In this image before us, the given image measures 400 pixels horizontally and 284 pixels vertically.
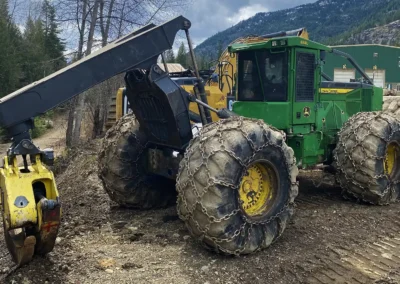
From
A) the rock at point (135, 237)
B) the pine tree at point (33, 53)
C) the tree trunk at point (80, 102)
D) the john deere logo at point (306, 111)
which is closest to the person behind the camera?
the rock at point (135, 237)

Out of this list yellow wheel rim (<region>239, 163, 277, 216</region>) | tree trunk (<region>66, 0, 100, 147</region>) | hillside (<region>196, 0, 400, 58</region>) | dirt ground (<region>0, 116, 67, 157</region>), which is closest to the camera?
yellow wheel rim (<region>239, 163, 277, 216</region>)

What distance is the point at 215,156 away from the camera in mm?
4688

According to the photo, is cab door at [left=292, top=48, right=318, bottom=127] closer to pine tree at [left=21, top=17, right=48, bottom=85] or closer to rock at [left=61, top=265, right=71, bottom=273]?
rock at [left=61, top=265, right=71, bottom=273]

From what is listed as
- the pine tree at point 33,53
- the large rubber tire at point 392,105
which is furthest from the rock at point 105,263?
the pine tree at point 33,53

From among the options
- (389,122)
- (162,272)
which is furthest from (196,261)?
(389,122)

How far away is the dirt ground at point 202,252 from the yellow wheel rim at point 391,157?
56 cm

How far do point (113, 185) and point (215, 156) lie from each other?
7.27 ft

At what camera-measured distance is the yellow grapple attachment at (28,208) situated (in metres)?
3.92

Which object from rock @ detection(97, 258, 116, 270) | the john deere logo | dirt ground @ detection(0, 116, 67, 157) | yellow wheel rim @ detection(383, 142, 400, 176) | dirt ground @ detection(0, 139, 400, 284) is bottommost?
dirt ground @ detection(0, 116, 67, 157)

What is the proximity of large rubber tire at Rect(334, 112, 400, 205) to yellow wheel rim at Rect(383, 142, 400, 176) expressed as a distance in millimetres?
175

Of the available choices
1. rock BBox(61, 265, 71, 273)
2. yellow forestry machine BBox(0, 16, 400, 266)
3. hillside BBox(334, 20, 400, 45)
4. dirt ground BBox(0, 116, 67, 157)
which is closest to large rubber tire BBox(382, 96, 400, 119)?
yellow forestry machine BBox(0, 16, 400, 266)

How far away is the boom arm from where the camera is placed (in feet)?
13.9

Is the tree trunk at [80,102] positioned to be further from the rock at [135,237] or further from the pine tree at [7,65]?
the pine tree at [7,65]

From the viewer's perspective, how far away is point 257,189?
5.27m
